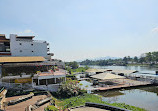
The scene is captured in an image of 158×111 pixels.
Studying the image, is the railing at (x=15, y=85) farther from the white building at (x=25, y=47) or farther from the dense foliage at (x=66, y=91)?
the white building at (x=25, y=47)

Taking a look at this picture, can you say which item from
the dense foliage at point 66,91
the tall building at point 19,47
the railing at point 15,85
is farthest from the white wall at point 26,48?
the dense foliage at point 66,91

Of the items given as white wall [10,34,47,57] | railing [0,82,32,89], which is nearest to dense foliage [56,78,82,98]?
railing [0,82,32,89]

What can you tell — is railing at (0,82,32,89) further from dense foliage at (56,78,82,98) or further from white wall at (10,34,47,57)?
white wall at (10,34,47,57)

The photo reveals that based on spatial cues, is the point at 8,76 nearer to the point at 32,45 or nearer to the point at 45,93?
the point at 45,93

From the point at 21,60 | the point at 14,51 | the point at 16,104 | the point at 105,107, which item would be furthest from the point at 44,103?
the point at 14,51

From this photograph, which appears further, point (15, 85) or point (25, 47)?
point (25, 47)

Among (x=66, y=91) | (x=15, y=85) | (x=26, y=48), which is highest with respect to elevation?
(x=26, y=48)

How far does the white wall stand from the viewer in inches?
1057

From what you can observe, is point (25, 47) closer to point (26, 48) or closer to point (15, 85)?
point (26, 48)

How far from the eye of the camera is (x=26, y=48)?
28297 mm

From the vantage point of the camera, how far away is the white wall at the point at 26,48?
26.9 metres

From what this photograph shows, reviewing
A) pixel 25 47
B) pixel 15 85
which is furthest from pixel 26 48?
pixel 15 85

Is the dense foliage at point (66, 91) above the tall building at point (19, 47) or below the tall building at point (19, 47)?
below

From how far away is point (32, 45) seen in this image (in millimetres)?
29109
